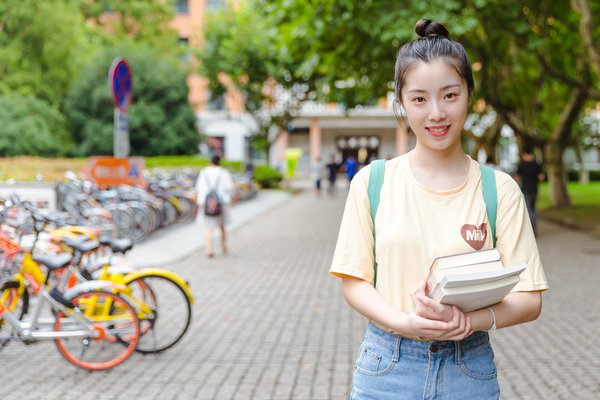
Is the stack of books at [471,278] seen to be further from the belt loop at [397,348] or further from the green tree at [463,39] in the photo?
the green tree at [463,39]

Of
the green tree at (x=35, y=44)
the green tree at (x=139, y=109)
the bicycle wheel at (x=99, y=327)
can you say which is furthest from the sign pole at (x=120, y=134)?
the green tree at (x=139, y=109)

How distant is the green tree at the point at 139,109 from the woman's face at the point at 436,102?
31.5 metres

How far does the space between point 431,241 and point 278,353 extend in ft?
13.1

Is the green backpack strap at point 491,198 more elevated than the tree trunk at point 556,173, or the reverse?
the green backpack strap at point 491,198

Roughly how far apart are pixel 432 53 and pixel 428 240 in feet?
1.57

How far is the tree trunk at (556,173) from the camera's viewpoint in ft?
63.2

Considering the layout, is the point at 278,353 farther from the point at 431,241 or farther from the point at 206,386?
the point at 431,241

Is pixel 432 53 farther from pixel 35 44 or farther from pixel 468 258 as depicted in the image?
pixel 35 44

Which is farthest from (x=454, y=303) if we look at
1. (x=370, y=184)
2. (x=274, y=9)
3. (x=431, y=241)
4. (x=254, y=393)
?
(x=274, y=9)

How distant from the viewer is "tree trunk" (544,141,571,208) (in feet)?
63.2

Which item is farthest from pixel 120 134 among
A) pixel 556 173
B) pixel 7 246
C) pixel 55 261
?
pixel 556 173

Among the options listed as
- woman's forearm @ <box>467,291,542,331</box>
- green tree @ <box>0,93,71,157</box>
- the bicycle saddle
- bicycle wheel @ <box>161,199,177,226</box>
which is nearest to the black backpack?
bicycle wheel @ <box>161,199,177,226</box>

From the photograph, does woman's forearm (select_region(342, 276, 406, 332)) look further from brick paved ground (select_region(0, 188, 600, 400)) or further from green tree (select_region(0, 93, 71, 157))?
green tree (select_region(0, 93, 71, 157))

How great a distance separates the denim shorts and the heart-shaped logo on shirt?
0.29m
